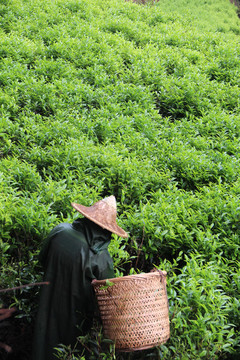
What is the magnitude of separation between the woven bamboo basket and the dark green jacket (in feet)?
0.61

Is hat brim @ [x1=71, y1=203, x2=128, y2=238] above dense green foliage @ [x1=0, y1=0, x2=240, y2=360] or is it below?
above

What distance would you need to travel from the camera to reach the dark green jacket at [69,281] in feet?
9.62

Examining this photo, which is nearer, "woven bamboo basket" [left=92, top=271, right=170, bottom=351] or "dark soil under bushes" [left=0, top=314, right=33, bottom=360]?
"woven bamboo basket" [left=92, top=271, right=170, bottom=351]

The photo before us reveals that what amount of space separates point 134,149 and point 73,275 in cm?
317

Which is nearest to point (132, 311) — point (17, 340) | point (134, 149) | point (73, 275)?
point (73, 275)

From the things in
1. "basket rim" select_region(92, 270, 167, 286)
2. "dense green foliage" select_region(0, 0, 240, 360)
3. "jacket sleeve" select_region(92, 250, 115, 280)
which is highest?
"basket rim" select_region(92, 270, 167, 286)

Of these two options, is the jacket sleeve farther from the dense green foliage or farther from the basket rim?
the dense green foliage

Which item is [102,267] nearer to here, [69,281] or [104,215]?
[69,281]

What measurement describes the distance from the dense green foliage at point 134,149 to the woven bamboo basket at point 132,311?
17.5 inches

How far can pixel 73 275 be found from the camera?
293 centimetres

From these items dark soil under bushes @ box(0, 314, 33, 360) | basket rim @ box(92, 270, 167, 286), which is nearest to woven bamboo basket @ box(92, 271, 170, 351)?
basket rim @ box(92, 270, 167, 286)

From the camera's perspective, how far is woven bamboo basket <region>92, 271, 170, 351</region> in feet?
8.80

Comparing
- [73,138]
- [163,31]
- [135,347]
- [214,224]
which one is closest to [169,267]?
[214,224]

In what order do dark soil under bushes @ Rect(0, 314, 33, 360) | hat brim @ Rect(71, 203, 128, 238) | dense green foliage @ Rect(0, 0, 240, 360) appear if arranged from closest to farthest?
hat brim @ Rect(71, 203, 128, 238) < dark soil under bushes @ Rect(0, 314, 33, 360) < dense green foliage @ Rect(0, 0, 240, 360)
